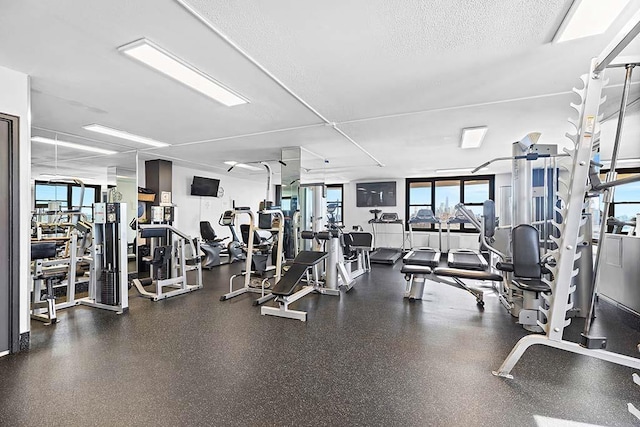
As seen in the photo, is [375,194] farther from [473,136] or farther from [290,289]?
[290,289]

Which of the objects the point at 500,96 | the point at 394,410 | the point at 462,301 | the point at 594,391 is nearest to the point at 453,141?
the point at 500,96

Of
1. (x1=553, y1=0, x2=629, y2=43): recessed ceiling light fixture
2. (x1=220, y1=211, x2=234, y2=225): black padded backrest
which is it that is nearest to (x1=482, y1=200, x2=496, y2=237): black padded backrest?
(x1=553, y1=0, x2=629, y2=43): recessed ceiling light fixture

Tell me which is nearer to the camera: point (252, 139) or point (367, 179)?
point (252, 139)

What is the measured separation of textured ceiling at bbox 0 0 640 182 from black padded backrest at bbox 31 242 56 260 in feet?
4.90

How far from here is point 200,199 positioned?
320 inches

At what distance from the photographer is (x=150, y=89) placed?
2.97 metres

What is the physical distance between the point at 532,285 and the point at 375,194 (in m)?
7.34

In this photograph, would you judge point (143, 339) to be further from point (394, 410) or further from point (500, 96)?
point (500, 96)

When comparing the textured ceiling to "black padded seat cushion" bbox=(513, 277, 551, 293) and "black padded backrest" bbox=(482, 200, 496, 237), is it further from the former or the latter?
"black padded seat cushion" bbox=(513, 277, 551, 293)

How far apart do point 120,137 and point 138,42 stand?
3.18 metres

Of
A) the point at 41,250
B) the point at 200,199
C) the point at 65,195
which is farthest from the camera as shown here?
the point at 200,199

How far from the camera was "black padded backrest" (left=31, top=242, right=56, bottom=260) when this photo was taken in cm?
313

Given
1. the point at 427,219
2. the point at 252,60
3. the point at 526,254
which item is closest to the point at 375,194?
the point at 427,219

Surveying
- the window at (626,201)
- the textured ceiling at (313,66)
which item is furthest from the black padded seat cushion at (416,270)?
the window at (626,201)
